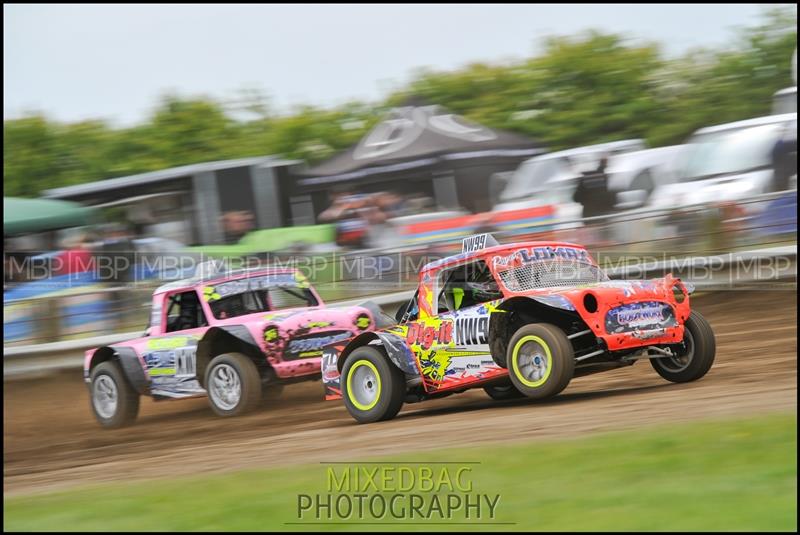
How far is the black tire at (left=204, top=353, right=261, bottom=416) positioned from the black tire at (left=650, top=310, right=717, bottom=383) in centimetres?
444

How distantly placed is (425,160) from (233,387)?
964 centimetres

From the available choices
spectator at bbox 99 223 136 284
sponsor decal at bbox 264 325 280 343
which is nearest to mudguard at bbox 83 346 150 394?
sponsor decal at bbox 264 325 280 343

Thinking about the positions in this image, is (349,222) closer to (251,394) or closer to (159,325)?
(159,325)

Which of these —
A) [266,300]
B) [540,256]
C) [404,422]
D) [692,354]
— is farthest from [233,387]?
[692,354]

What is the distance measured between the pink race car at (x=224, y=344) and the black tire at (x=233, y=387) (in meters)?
0.01

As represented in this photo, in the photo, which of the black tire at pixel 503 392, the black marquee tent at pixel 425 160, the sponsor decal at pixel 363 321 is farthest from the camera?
the black marquee tent at pixel 425 160

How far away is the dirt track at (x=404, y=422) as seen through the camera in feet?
26.7

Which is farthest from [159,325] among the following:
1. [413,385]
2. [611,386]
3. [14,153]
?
[14,153]

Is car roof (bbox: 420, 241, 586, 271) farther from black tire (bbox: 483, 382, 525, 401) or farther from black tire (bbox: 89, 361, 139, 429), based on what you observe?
black tire (bbox: 89, 361, 139, 429)

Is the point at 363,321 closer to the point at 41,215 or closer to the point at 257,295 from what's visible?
the point at 257,295

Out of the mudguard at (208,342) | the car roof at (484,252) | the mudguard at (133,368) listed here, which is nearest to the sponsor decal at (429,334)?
the car roof at (484,252)

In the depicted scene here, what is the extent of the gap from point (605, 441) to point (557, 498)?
4.51 feet

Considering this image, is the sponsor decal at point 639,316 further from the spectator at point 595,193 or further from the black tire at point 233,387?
the spectator at point 595,193

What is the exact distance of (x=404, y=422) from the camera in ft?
32.0
